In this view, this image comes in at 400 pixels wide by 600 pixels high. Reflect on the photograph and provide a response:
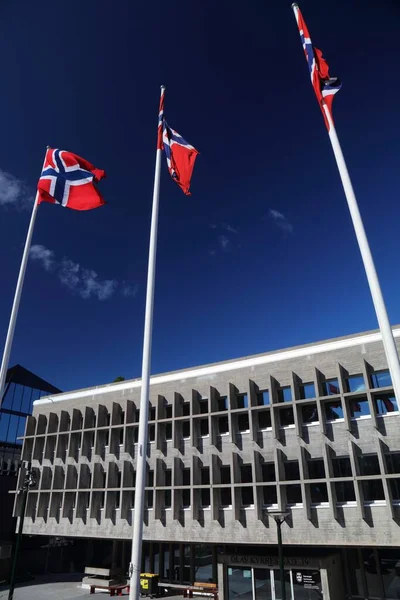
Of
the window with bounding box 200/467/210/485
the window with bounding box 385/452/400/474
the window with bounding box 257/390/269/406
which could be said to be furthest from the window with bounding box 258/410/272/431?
the window with bounding box 385/452/400/474

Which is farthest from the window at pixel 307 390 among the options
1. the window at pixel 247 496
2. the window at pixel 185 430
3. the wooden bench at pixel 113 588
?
the wooden bench at pixel 113 588

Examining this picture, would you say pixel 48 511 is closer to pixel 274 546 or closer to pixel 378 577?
pixel 274 546

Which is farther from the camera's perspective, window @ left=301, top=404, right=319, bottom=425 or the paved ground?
the paved ground

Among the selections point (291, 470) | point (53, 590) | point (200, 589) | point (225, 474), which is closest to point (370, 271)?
point (291, 470)

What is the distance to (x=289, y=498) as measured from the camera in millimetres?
26297

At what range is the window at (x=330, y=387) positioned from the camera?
27.0m

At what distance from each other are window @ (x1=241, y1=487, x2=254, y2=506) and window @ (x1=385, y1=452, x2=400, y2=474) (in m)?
8.78

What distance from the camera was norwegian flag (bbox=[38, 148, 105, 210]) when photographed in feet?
59.5

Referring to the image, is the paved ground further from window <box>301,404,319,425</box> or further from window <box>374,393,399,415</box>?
window <box>374,393,399,415</box>

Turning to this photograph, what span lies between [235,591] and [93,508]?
1249 centimetres

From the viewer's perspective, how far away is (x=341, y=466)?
2523cm

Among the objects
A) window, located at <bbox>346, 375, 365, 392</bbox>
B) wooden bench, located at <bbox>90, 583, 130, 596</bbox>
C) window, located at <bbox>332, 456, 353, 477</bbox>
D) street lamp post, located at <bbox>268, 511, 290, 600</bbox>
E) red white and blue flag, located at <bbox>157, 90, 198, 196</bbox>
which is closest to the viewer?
red white and blue flag, located at <bbox>157, 90, 198, 196</bbox>

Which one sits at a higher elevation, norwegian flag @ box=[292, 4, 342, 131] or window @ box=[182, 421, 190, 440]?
norwegian flag @ box=[292, 4, 342, 131]

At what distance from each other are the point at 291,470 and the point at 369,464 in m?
4.85
